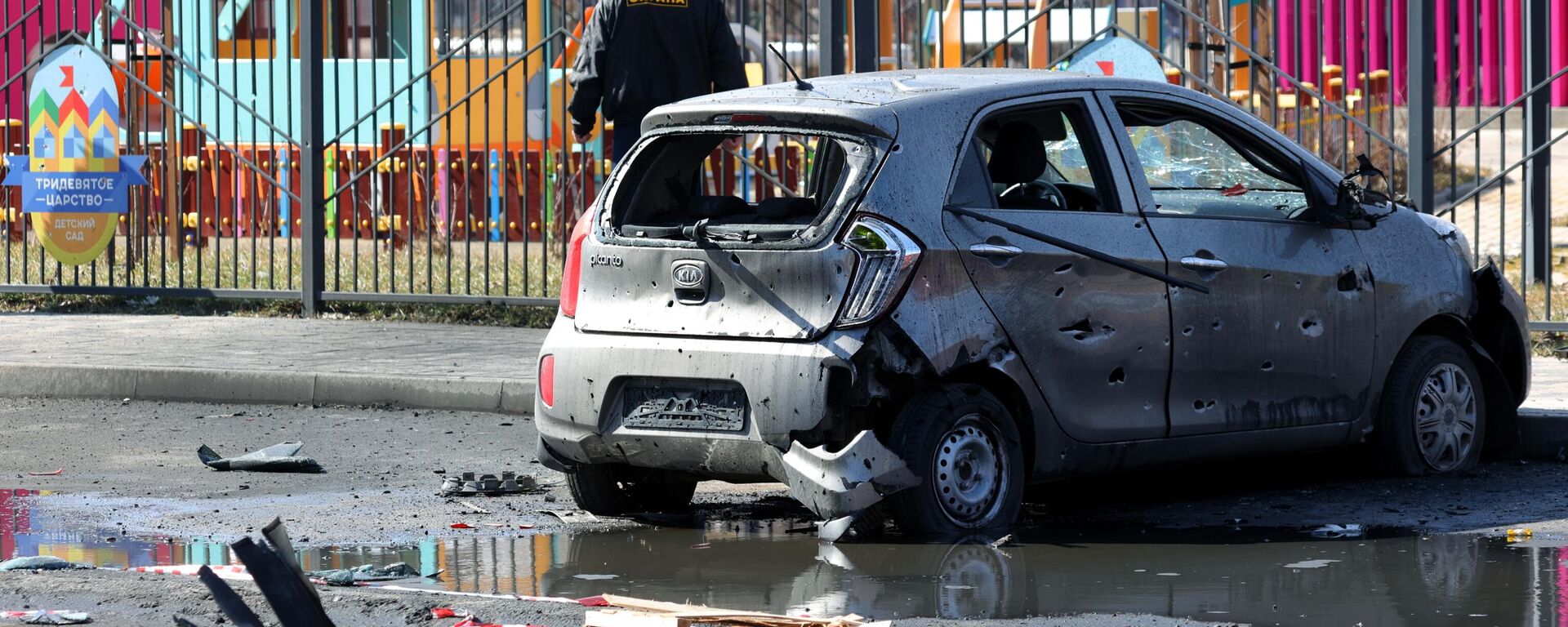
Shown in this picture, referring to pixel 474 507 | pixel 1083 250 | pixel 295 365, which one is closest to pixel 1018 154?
pixel 1083 250

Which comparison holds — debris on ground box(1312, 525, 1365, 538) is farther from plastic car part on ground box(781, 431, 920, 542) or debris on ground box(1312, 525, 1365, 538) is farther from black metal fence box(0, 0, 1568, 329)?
black metal fence box(0, 0, 1568, 329)

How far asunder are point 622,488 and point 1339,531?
2208 mm

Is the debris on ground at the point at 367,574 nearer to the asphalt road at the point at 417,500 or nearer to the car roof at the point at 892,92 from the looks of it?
the asphalt road at the point at 417,500

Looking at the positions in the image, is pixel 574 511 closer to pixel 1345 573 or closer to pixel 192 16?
pixel 1345 573

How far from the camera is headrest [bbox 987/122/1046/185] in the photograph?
6926mm

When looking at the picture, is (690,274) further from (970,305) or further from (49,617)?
(49,617)

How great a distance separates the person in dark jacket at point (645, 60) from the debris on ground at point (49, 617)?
586 cm

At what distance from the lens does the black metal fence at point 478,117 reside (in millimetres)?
11859

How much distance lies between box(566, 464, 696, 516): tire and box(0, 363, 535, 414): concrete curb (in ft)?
8.98

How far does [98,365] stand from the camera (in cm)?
1068

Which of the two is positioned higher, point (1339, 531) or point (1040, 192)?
point (1040, 192)

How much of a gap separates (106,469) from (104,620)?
3.04 meters

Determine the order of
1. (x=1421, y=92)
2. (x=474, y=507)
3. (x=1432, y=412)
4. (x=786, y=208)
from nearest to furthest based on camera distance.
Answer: (x=786, y=208)
(x=474, y=507)
(x=1432, y=412)
(x=1421, y=92)

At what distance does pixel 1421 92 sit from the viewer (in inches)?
447
